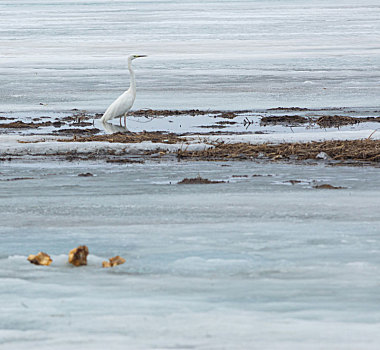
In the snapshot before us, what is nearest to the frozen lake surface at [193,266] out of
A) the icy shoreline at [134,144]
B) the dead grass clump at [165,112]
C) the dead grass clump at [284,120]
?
the icy shoreline at [134,144]

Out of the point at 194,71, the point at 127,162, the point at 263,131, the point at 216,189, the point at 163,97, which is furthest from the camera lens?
the point at 194,71

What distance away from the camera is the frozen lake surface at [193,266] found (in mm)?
4133

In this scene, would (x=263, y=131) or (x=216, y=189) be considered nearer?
(x=216, y=189)

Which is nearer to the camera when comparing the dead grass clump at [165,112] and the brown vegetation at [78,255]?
the brown vegetation at [78,255]

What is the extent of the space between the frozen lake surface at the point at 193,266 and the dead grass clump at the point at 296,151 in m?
1.43

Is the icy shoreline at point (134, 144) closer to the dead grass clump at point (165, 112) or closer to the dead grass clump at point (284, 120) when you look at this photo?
the dead grass clump at point (284, 120)

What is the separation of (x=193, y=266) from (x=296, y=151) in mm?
5488

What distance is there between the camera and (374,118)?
14961 millimetres

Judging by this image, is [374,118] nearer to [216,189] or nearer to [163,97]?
[163,97]

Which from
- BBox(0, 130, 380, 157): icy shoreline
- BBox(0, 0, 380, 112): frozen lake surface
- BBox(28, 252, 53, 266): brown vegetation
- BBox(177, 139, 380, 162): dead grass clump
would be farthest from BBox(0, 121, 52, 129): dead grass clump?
BBox(28, 252, 53, 266): brown vegetation

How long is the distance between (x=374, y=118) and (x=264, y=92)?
16.9ft

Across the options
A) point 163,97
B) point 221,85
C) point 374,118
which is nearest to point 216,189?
point 374,118

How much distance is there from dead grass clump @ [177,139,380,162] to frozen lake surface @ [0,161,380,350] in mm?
1427

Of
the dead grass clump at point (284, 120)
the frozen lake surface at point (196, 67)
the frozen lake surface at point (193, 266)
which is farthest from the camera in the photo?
the frozen lake surface at point (196, 67)
